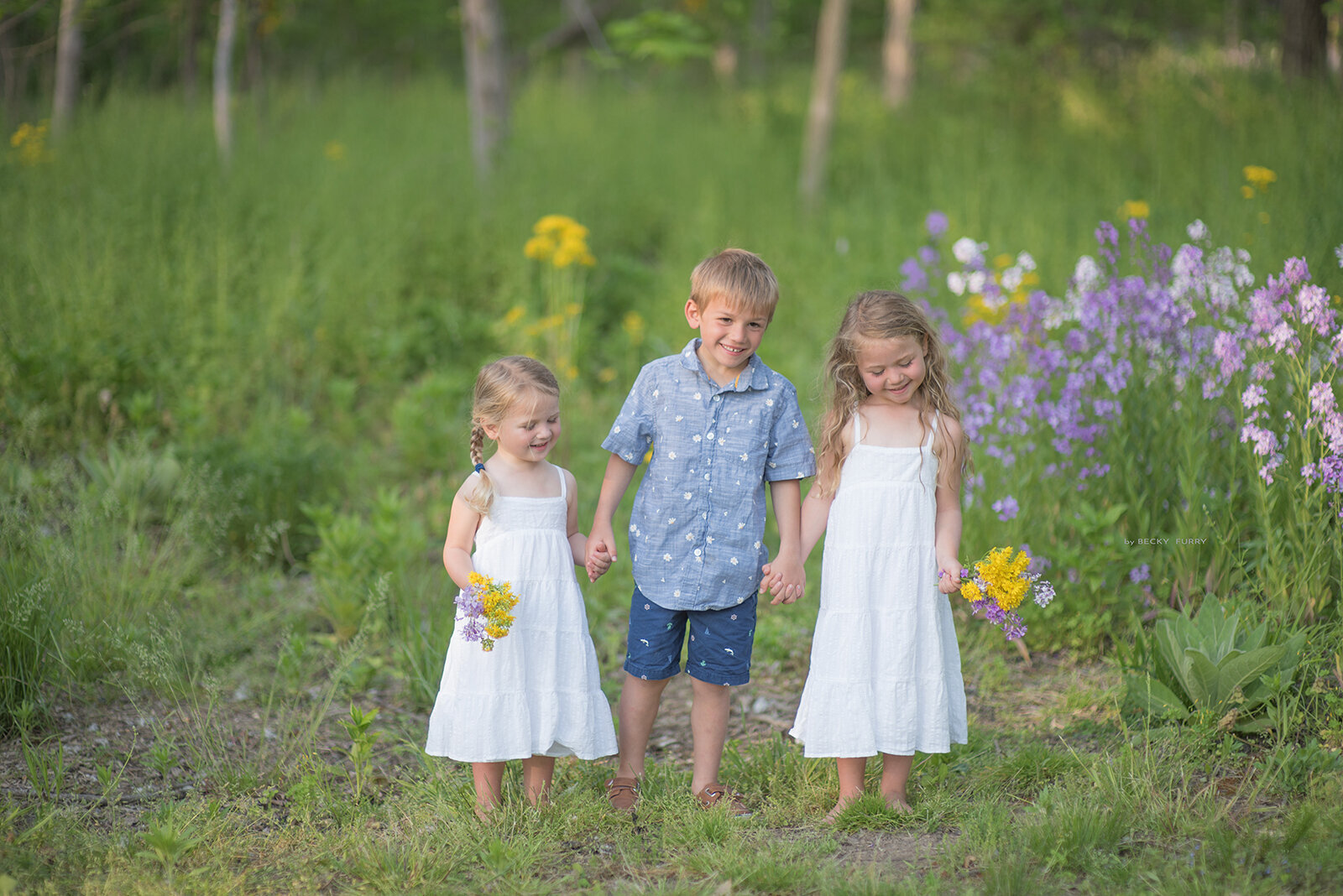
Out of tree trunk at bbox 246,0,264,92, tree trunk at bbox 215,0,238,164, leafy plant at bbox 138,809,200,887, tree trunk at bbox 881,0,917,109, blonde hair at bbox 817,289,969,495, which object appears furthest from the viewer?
tree trunk at bbox 881,0,917,109

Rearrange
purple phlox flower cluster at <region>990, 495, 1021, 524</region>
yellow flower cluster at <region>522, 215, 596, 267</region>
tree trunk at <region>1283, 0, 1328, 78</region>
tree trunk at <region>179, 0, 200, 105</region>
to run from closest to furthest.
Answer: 1. purple phlox flower cluster at <region>990, 495, 1021, 524</region>
2. yellow flower cluster at <region>522, 215, 596, 267</region>
3. tree trunk at <region>1283, 0, 1328, 78</region>
4. tree trunk at <region>179, 0, 200, 105</region>

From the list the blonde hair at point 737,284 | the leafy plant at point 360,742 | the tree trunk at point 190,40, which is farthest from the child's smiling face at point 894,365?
the tree trunk at point 190,40

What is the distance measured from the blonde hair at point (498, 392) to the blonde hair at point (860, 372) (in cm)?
71

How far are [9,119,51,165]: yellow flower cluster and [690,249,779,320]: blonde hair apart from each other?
220 inches

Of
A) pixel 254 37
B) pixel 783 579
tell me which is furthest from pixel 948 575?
pixel 254 37

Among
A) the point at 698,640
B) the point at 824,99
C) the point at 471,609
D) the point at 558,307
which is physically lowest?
the point at 698,640

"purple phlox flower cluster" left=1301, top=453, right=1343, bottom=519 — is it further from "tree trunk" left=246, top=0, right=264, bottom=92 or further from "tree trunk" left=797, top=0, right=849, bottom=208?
"tree trunk" left=246, top=0, right=264, bottom=92

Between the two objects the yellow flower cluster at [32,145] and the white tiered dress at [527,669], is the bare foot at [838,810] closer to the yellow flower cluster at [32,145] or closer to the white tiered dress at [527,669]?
the white tiered dress at [527,669]

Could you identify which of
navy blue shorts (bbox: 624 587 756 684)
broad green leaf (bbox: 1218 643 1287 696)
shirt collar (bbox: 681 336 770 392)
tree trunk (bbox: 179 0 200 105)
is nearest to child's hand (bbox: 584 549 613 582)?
navy blue shorts (bbox: 624 587 756 684)

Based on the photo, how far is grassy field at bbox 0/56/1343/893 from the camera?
7.54ft

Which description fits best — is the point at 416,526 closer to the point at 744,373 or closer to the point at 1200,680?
the point at 744,373

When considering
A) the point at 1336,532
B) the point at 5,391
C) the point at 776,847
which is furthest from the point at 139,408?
the point at 1336,532

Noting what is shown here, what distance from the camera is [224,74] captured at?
23.7ft

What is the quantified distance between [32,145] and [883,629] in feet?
22.4
